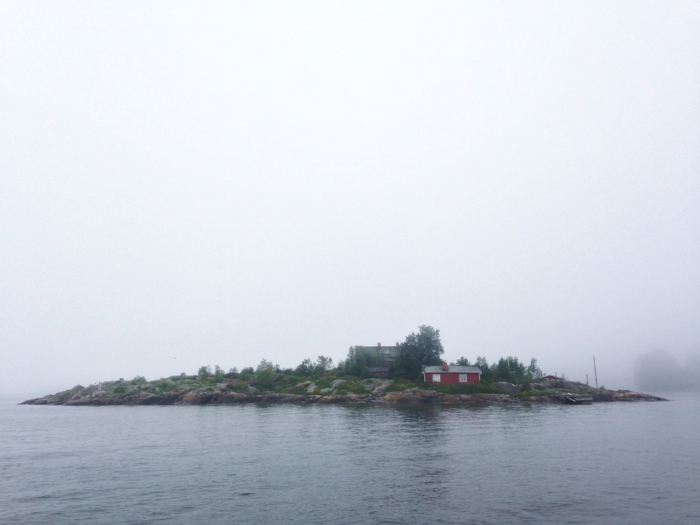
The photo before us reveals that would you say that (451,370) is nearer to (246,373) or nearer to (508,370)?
(508,370)

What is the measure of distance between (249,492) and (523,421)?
39300 millimetres

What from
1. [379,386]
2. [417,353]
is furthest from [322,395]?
[417,353]

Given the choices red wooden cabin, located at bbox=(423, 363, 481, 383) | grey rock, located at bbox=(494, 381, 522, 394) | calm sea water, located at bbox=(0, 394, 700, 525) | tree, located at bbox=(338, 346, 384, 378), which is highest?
tree, located at bbox=(338, 346, 384, 378)

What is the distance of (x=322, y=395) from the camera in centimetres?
9212

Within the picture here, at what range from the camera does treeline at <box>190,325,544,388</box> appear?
333ft

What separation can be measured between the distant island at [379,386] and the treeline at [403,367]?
8.2 inches

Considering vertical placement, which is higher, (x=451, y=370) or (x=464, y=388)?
(x=451, y=370)

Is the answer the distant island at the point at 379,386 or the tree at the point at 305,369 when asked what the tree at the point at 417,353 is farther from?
the tree at the point at 305,369

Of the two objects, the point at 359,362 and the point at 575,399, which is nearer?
the point at 575,399

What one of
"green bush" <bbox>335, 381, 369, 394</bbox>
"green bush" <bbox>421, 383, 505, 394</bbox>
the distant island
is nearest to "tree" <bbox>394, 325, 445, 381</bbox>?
the distant island

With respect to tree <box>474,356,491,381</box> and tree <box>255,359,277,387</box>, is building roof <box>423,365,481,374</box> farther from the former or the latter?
tree <box>255,359,277,387</box>

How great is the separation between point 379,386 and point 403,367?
930cm

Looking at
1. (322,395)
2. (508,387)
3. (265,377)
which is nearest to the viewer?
(322,395)

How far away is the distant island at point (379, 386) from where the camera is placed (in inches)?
3531
